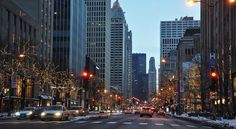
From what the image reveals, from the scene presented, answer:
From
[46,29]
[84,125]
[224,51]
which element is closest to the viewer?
[84,125]

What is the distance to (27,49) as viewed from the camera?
8888 cm

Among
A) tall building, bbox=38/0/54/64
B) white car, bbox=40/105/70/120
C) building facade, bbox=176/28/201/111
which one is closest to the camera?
white car, bbox=40/105/70/120

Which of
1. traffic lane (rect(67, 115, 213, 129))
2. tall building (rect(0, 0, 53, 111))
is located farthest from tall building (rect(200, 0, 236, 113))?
tall building (rect(0, 0, 53, 111))

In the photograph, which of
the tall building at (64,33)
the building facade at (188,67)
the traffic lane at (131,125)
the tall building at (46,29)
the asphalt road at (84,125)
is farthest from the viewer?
the tall building at (64,33)

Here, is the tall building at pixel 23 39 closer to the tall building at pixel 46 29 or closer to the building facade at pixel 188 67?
the tall building at pixel 46 29

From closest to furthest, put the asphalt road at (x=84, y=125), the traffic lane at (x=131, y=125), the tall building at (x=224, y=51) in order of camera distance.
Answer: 1. the asphalt road at (x=84, y=125)
2. the traffic lane at (x=131, y=125)
3. the tall building at (x=224, y=51)

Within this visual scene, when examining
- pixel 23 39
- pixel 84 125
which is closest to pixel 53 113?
pixel 84 125

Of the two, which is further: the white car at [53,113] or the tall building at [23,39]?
the tall building at [23,39]

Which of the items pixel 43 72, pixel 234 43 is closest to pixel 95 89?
pixel 43 72

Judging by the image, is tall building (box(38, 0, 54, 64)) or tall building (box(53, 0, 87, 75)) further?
tall building (box(53, 0, 87, 75))

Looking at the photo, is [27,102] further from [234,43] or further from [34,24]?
[234,43]

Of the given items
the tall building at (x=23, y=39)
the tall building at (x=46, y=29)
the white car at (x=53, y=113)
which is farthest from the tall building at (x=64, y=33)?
the white car at (x=53, y=113)

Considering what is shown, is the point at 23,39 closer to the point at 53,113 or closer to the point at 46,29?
the point at 46,29

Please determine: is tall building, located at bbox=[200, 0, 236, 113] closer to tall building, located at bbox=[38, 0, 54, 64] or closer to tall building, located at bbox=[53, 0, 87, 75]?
tall building, located at bbox=[38, 0, 54, 64]
